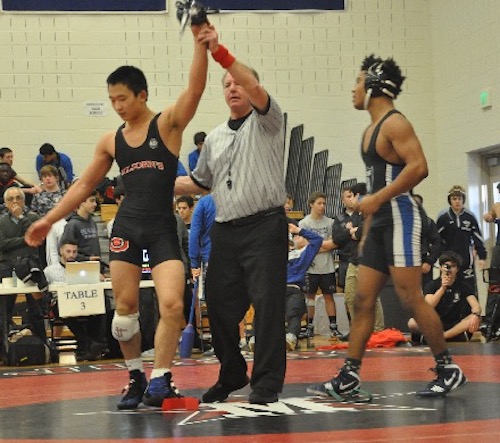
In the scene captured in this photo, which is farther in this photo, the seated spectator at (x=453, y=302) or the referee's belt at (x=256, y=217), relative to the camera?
the seated spectator at (x=453, y=302)

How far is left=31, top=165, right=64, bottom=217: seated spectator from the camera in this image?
502 inches

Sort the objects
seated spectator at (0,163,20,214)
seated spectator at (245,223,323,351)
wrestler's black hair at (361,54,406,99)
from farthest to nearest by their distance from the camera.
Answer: seated spectator at (0,163,20,214)
seated spectator at (245,223,323,351)
wrestler's black hair at (361,54,406,99)

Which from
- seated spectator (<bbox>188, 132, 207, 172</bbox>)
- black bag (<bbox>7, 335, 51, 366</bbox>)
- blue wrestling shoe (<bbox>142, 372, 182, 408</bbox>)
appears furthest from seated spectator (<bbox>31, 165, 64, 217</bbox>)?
blue wrestling shoe (<bbox>142, 372, 182, 408</bbox>)

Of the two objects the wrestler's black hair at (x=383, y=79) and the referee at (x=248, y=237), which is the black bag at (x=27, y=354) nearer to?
the referee at (x=248, y=237)

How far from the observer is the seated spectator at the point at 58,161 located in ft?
48.3

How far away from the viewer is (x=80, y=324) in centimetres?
1074

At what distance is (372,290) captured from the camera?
5.66m

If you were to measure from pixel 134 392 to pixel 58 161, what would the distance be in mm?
9883

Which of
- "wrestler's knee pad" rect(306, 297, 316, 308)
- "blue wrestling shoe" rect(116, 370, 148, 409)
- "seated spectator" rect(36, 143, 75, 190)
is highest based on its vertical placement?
"seated spectator" rect(36, 143, 75, 190)

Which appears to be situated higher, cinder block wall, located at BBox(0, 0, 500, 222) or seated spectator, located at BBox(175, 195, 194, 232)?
cinder block wall, located at BBox(0, 0, 500, 222)

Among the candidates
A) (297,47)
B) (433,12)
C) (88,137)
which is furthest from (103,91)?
(433,12)

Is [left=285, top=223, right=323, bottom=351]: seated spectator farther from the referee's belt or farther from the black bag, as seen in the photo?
the referee's belt

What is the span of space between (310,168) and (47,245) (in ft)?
18.3

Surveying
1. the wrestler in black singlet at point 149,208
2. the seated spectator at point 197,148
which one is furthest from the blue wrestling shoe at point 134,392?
the seated spectator at point 197,148
